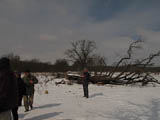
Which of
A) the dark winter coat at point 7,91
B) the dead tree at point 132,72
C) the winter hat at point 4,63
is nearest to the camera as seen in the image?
the dark winter coat at point 7,91

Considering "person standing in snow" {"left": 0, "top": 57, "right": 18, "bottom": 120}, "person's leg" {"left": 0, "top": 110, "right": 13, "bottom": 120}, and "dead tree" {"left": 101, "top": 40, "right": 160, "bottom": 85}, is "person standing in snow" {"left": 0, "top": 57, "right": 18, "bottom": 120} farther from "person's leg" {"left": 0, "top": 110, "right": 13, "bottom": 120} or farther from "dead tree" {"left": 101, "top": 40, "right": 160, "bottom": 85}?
"dead tree" {"left": 101, "top": 40, "right": 160, "bottom": 85}

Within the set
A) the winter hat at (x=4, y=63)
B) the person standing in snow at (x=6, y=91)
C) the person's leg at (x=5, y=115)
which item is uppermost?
the winter hat at (x=4, y=63)

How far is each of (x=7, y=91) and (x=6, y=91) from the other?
25 mm

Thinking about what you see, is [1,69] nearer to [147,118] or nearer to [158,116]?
[147,118]

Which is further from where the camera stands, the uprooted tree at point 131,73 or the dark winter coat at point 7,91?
the uprooted tree at point 131,73

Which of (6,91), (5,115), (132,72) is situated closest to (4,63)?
(6,91)

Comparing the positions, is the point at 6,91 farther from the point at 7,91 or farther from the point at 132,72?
the point at 132,72

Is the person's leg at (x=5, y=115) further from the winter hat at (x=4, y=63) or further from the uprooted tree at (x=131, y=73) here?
the uprooted tree at (x=131, y=73)

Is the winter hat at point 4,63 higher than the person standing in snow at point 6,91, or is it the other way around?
the winter hat at point 4,63

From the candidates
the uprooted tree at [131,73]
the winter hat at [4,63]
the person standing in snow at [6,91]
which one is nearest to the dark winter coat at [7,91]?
the person standing in snow at [6,91]

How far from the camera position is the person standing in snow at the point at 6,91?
2719 millimetres

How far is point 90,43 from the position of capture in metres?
47.7

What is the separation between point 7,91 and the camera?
110 inches

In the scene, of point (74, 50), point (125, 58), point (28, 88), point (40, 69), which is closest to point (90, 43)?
point (74, 50)
